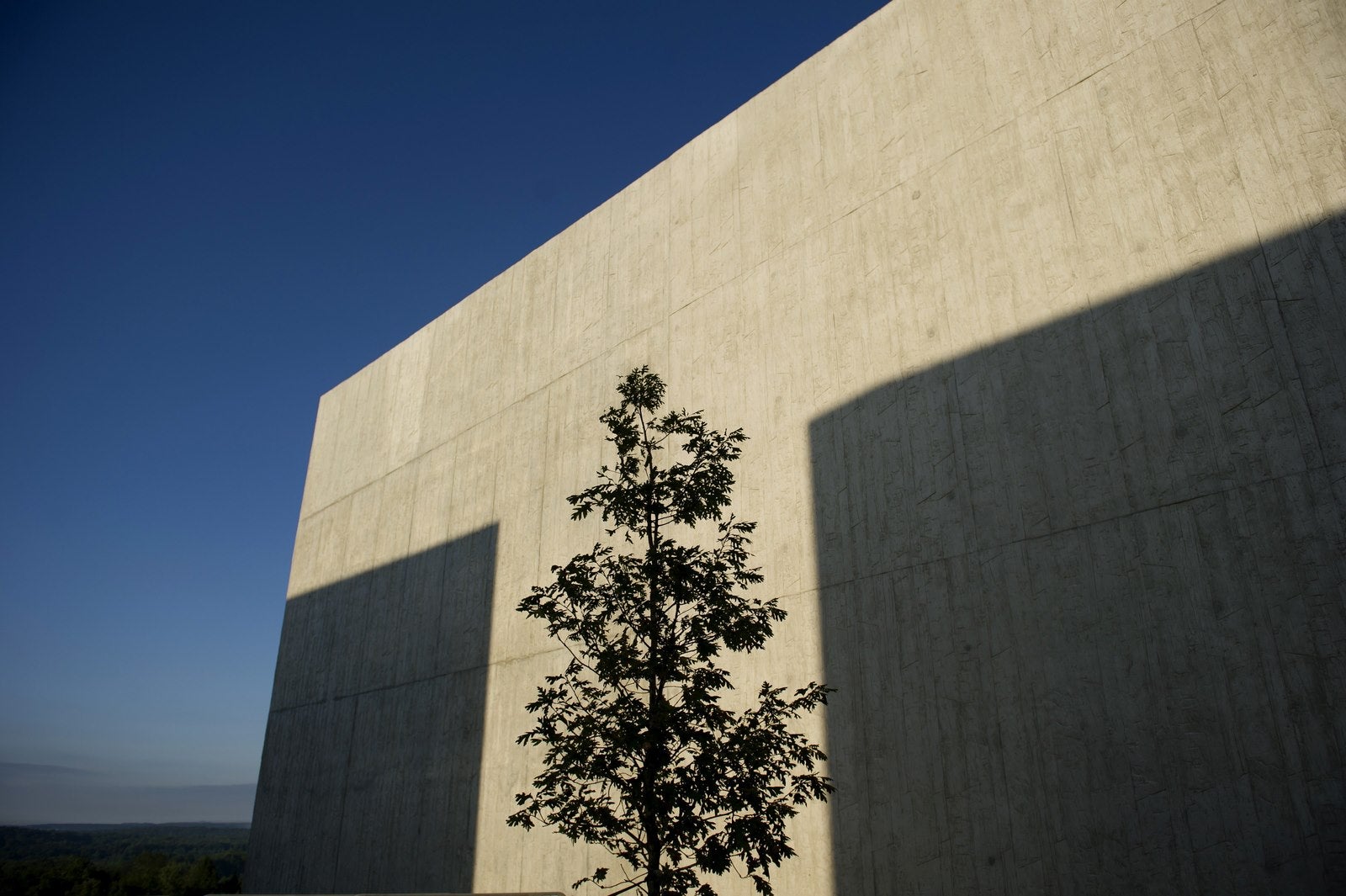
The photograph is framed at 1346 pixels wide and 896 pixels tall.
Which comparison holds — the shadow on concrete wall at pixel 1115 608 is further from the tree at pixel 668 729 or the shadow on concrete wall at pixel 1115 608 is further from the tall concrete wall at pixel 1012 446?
the tree at pixel 668 729

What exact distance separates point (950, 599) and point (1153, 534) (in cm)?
163

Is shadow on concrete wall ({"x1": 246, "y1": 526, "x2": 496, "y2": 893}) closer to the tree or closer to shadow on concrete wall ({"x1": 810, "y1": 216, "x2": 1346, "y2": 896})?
shadow on concrete wall ({"x1": 810, "y1": 216, "x2": 1346, "y2": 896})

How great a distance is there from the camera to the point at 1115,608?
6.59 meters

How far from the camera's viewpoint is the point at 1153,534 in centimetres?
657

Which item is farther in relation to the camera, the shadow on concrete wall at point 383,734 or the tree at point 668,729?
the shadow on concrete wall at point 383,734

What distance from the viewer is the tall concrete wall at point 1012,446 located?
604 cm

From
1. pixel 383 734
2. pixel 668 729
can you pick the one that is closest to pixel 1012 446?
pixel 668 729

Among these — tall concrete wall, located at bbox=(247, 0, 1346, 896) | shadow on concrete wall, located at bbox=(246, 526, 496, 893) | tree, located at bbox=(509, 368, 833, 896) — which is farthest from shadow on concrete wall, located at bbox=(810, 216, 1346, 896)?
shadow on concrete wall, located at bbox=(246, 526, 496, 893)

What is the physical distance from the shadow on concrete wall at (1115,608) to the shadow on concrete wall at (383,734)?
5.74 m

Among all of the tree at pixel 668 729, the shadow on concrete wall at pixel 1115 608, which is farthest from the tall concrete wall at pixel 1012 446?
the tree at pixel 668 729

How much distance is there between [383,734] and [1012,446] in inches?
379

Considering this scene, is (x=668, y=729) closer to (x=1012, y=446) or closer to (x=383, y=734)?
(x=1012, y=446)

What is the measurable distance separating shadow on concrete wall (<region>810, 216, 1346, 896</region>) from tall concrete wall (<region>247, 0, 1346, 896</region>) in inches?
0.8

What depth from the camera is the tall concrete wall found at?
19.8 ft
